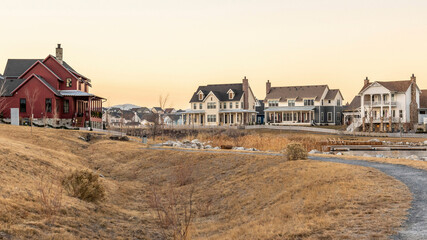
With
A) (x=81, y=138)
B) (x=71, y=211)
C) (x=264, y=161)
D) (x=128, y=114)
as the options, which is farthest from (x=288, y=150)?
(x=128, y=114)

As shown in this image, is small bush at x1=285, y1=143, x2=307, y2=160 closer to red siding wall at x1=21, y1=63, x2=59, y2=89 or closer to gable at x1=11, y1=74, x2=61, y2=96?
gable at x1=11, y1=74, x2=61, y2=96

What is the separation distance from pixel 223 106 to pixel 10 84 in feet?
143

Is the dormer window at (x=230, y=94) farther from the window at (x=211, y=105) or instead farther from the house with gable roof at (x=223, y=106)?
the window at (x=211, y=105)

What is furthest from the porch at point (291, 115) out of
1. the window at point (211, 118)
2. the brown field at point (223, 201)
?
the brown field at point (223, 201)

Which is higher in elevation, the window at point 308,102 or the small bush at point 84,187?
the window at point 308,102

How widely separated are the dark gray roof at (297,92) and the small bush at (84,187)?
232 ft

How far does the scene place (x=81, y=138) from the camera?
139ft

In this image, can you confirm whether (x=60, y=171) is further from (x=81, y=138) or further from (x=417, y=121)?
(x=417, y=121)

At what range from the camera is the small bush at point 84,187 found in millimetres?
16906

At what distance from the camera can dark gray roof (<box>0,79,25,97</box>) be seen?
175 feet

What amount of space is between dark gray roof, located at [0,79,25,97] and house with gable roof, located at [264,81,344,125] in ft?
161

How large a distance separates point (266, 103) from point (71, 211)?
251ft

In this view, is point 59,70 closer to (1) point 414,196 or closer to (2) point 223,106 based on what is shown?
(2) point 223,106

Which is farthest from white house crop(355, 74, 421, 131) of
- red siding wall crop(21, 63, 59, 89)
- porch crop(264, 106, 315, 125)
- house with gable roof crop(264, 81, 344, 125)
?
red siding wall crop(21, 63, 59, 89)
